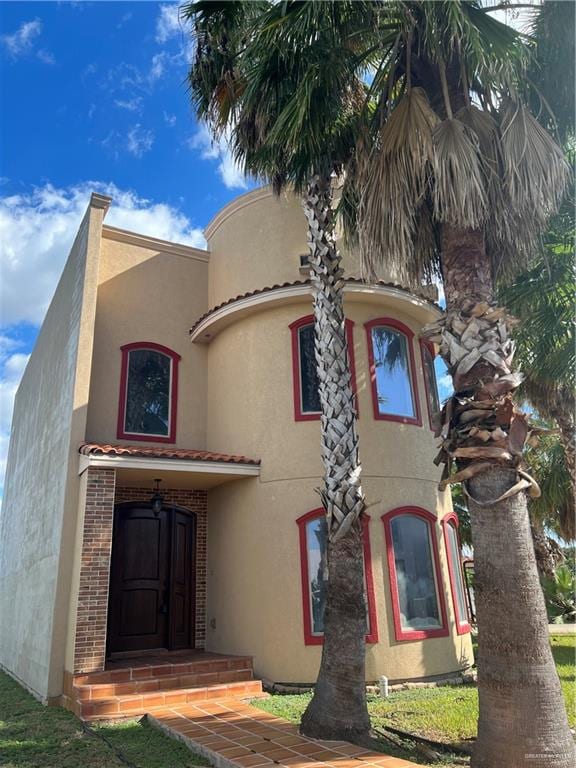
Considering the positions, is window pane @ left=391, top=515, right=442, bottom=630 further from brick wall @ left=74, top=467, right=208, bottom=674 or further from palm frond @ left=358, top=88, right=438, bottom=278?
palm frond @ left=358, top=88, right=438, bottom=278

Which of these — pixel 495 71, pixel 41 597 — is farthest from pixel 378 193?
pixel 41 597

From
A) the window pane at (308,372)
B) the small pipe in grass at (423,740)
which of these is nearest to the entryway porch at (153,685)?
the small pipe in grass at (423,740)

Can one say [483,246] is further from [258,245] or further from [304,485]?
[258,245]

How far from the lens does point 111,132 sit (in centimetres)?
1191

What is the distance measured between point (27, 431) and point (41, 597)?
7470 millimetres

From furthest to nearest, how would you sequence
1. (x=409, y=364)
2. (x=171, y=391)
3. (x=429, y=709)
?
(x=171, y=391), (x=409, y=364), (x=429, y=709)

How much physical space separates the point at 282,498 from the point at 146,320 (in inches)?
218

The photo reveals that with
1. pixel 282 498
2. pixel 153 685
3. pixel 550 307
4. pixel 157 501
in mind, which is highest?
pixel 550 307

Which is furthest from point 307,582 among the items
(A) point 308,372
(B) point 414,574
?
(A) point 308,372

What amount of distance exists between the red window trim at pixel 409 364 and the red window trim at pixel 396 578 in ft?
5.97

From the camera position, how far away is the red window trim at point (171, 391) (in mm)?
12441

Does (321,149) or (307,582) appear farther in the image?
(307,582)

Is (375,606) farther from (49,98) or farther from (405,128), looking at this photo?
(49,98)

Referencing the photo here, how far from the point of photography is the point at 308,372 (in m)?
11.7
